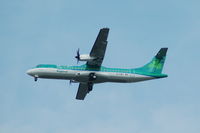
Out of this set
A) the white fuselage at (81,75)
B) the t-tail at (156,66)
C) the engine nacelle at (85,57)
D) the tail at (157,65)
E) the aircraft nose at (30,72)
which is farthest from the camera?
the tail at (157,65)

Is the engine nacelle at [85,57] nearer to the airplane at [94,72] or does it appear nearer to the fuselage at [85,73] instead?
the airplane at [94,72]

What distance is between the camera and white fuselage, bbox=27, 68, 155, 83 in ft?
178

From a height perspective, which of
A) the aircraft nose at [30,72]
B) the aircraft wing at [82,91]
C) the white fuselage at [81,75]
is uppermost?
the white fuselage at [81,75]

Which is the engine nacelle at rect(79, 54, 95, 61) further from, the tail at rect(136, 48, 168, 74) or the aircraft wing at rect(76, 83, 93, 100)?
the tail at rect(136, 48, 168, 74)

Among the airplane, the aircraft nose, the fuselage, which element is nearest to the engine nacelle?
the airplane

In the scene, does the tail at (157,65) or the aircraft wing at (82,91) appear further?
the aircraft wing at (82,91)

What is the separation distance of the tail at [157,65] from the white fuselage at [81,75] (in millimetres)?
1638

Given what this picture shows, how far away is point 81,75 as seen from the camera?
54531mm

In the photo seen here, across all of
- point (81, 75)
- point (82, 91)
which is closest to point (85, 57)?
point (81, 75)

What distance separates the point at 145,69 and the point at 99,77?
6608 mm

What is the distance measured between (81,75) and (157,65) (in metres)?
10.4

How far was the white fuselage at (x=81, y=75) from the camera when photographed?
178ft

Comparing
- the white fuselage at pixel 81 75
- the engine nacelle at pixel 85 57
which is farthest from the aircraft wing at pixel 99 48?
the white fuselage at pixel 81 75

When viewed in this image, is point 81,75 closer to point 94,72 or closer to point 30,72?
point 94,72
